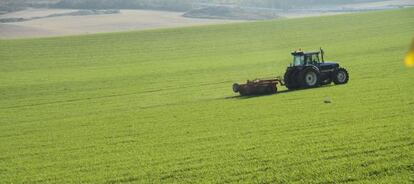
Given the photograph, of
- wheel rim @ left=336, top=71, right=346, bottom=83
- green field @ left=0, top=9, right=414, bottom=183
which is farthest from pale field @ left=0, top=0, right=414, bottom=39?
wheel rim @ left=336, top=71, right=346, bottom=83

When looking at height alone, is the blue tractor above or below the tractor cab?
below

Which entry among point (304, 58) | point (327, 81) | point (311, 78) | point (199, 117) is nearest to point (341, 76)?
point (327, 81)

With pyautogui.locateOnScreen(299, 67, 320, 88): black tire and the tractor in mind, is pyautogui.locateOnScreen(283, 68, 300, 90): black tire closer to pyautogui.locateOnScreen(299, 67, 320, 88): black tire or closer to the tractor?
the tractor

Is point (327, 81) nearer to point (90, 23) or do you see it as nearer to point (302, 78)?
point (302, 78)

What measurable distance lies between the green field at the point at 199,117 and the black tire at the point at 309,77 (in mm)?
626

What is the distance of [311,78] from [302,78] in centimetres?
43

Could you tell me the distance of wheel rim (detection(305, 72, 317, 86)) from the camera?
75.2 ft

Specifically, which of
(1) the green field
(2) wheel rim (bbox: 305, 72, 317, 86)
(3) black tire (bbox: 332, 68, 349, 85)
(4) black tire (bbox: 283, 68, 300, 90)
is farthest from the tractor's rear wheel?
(4) black tire (bbox: 283, 68, 300, 90)

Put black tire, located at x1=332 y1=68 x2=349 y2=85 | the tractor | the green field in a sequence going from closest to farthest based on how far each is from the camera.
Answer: the green field
the tractor
black tire, located at x1=332 y1=68 x2=349 y2=85

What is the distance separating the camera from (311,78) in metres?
23.0

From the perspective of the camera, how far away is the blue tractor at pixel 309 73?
2290 centimetres

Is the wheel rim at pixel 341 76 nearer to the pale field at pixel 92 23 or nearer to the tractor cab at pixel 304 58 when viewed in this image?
the tractor cab at pixel 304 58

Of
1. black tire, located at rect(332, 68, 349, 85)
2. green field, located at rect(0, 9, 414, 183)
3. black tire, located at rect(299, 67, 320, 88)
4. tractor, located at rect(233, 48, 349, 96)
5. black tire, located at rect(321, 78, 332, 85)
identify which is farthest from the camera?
black tire, located at rect(321, 78, 332, 85)

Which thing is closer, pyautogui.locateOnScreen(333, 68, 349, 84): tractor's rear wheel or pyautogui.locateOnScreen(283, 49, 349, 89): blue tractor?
pyautogui.locateOnScreen(283, 49, 349, 89): blue tractor
